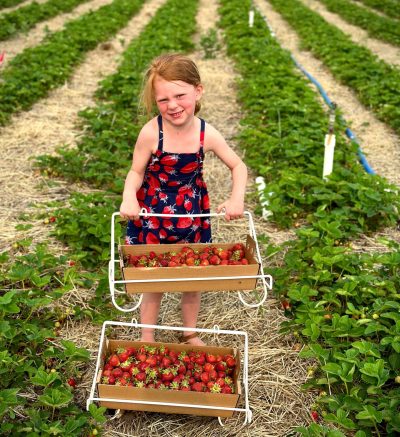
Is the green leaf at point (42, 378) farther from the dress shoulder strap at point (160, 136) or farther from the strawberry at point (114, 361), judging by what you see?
the dress shoulder strap at point (160, 136)

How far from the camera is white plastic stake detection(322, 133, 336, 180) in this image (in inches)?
194

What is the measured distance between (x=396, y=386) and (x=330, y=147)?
2599 millimetres

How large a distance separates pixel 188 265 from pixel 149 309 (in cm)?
59

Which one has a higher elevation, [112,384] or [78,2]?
[112,384]

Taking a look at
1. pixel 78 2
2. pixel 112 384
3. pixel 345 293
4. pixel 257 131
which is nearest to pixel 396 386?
pixel 345 293

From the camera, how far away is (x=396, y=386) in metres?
2.99

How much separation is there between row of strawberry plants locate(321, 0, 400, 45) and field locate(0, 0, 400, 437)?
3.80 meters

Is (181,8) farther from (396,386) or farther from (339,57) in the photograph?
(396,386)

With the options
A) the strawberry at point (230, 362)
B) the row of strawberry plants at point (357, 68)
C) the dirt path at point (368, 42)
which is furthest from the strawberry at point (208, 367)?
the dirt path at point (368, 42)

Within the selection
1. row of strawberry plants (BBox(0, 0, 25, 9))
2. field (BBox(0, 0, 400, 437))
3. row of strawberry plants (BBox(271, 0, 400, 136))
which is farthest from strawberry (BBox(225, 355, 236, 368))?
row of strawberry plants (BBox(0, 0, 25, 9))

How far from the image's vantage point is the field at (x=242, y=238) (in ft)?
9.21

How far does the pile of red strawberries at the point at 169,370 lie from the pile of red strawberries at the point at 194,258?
0.48 meters

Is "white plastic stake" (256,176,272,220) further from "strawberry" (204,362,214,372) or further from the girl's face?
"strawberry" (204,362,214,372)

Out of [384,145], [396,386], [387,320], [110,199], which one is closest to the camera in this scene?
[396,386]
